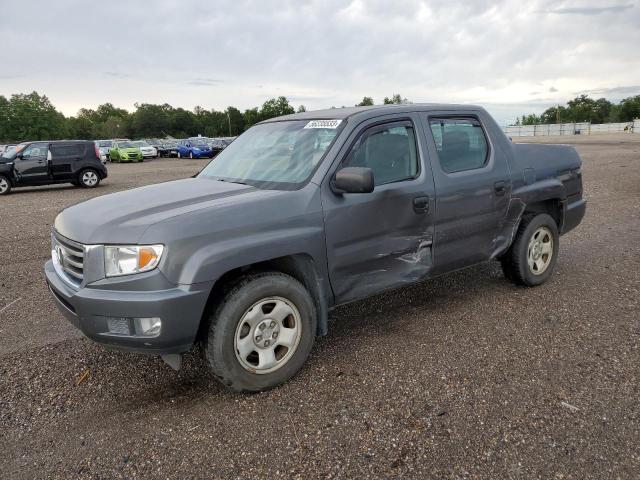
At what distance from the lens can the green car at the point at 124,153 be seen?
32500 mm

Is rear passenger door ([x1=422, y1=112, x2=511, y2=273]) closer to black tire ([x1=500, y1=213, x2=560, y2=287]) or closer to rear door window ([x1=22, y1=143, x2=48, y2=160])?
black tire ([x1=500, y1=213, x2=560, y2=287])

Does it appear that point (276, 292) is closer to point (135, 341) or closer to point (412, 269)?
point (135, 341)

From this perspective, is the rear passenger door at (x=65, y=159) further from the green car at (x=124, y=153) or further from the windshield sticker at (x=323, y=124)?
the green car at (x=124, y=153)

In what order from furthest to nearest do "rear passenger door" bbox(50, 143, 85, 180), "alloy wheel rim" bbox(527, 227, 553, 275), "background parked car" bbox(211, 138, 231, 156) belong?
1. "background parked car" bbox(211, 138, 231, 156)
2. "rear passenger door" bbox(50, 143, 85, 180)
3. "alloy wheel rim" bbox(527, 227, 553, 275)

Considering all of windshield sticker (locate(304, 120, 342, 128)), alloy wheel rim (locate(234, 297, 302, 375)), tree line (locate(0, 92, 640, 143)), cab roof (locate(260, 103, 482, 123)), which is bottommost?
alloy wheel rim (locate(234, 297, 302, 375))

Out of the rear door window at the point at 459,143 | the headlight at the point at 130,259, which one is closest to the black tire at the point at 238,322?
the headlight at the point at 130,259

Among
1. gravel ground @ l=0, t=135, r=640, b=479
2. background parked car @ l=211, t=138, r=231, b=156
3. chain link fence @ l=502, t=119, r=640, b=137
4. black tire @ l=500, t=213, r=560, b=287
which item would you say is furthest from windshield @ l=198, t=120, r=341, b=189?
chain link fence @ l=502, t=119, r=640, b=137

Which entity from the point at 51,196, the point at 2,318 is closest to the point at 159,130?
the point at 51,196

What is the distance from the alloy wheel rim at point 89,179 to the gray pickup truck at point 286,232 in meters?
13.7

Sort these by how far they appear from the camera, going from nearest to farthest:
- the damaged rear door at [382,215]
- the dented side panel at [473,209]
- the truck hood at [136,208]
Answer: the truck hood at [136,208], the damaged rear door at [382,215], the dented side panel at [473,209]

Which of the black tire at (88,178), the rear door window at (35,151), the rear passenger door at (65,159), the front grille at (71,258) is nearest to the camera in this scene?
the front grille at (71,258)

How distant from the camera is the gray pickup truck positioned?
271 cm

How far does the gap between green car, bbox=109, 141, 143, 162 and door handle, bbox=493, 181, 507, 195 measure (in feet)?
105

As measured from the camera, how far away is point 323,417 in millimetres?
2838
